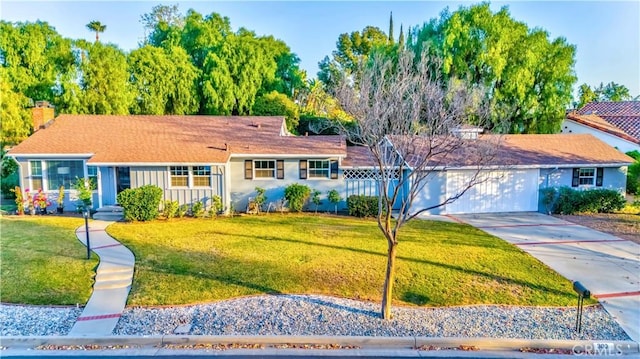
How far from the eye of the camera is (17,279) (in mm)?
8398

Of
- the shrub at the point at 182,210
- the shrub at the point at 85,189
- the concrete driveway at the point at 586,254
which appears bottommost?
the concrete driveway at the point at 586,254

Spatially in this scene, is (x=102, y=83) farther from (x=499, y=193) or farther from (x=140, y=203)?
(x=499, y=193)

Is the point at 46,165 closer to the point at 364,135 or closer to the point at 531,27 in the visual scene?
the point at 364,135

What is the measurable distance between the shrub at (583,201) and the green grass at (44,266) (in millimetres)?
17505

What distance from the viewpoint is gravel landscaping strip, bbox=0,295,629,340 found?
6.23m

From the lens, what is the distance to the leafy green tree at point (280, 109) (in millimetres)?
27609

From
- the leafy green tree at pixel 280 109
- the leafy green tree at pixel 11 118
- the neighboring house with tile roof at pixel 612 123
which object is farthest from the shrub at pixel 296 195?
the neighboring house with tile roof at pixel 612 123

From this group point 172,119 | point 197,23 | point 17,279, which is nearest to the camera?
point 17,279

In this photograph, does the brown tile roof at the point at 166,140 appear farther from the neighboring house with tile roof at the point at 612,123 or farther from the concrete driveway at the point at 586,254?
the neighboring house with tile roof at the point at 612,123

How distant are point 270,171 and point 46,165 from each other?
965 cm

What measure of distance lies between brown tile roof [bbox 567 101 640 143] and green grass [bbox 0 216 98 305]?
28.9 meters

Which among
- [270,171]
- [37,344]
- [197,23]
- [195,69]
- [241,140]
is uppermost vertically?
[197,23]

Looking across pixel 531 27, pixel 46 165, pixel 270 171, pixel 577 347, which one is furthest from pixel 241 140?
pixel 531 27

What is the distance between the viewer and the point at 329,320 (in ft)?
21.8
